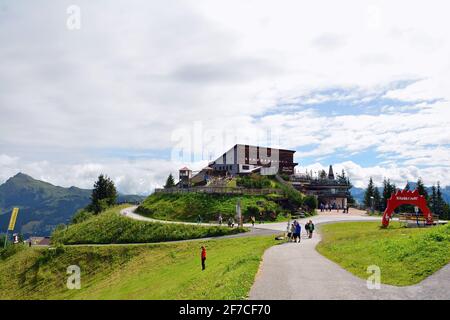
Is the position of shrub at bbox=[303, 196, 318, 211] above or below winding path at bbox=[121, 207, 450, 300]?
above

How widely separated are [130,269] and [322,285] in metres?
27.6

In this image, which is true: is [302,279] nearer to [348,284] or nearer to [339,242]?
[348,284]

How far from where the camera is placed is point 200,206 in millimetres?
65500

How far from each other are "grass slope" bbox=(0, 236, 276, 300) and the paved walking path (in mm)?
1529

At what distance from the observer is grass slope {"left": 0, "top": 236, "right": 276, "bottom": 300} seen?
25.5 meters

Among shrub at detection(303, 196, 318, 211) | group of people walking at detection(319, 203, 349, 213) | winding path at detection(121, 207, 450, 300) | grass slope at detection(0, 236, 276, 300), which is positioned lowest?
grass slope at detection(0, 236, 276, 300)

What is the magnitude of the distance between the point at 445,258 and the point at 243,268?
11.1 m

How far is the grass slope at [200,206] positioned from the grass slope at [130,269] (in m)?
16.8

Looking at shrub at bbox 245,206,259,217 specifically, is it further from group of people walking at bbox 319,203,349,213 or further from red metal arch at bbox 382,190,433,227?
red metal arch at bbox 382,190,433,227

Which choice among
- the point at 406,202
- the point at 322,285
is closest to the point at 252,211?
the point at 406,202

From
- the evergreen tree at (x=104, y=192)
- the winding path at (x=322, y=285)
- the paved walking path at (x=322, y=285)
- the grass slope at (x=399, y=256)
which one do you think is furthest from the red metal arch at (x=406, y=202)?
the evergreen tree at (x=104, y=192)

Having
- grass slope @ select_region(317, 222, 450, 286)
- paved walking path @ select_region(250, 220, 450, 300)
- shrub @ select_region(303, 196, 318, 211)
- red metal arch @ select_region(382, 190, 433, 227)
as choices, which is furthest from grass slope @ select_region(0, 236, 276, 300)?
shrub @ select_region(303, 196, 318, 211)

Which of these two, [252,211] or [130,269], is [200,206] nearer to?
[252,211]
